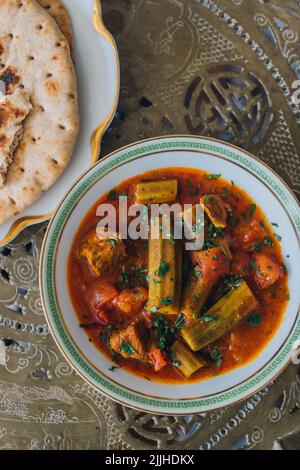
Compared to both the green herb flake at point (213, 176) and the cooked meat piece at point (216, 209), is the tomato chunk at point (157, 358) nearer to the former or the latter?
the cooked meat piece at point (216, 209)

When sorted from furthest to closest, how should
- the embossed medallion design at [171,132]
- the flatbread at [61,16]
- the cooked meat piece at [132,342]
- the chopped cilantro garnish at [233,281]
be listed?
1. the embossed medallion design at [171,132]
2. the flatbread at [61,16]
3. the chopped cilantro garnish at [233,281]
4. the cooked meat piece at [132,342]

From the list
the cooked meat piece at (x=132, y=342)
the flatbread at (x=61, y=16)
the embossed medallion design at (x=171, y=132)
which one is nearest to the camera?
the cooked meat piece at (x=132, y=342)

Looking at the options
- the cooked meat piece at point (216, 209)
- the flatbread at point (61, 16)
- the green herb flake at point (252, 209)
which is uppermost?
the flatbread at point (61, 16)

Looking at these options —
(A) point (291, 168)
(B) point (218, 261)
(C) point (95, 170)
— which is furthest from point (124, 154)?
(A) point (291, 168)

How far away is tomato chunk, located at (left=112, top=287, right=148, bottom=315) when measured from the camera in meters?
3.35

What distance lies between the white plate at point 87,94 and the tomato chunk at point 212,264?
1054mm

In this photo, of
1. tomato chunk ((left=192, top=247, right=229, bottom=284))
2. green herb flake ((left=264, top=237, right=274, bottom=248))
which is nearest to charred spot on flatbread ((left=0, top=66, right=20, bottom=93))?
tomato chunk ((left=192, top=247, right=229, bottom=284))

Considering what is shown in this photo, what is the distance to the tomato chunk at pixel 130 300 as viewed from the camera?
11.0ft

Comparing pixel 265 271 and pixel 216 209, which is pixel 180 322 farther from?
pixel 216 209

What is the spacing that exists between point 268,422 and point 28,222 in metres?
2.35

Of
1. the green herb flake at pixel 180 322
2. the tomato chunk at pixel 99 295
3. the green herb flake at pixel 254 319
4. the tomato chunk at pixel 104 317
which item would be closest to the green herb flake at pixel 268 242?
the green herb flake at pixel 254 319

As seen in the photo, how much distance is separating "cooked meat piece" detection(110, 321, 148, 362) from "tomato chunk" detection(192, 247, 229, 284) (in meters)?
0.57

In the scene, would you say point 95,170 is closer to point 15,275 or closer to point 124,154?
point 124,154

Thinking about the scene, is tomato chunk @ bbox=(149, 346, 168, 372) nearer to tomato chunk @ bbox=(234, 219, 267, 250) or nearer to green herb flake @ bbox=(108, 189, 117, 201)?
tomato chunk @ bbox=(234, 219, 267, 250)
